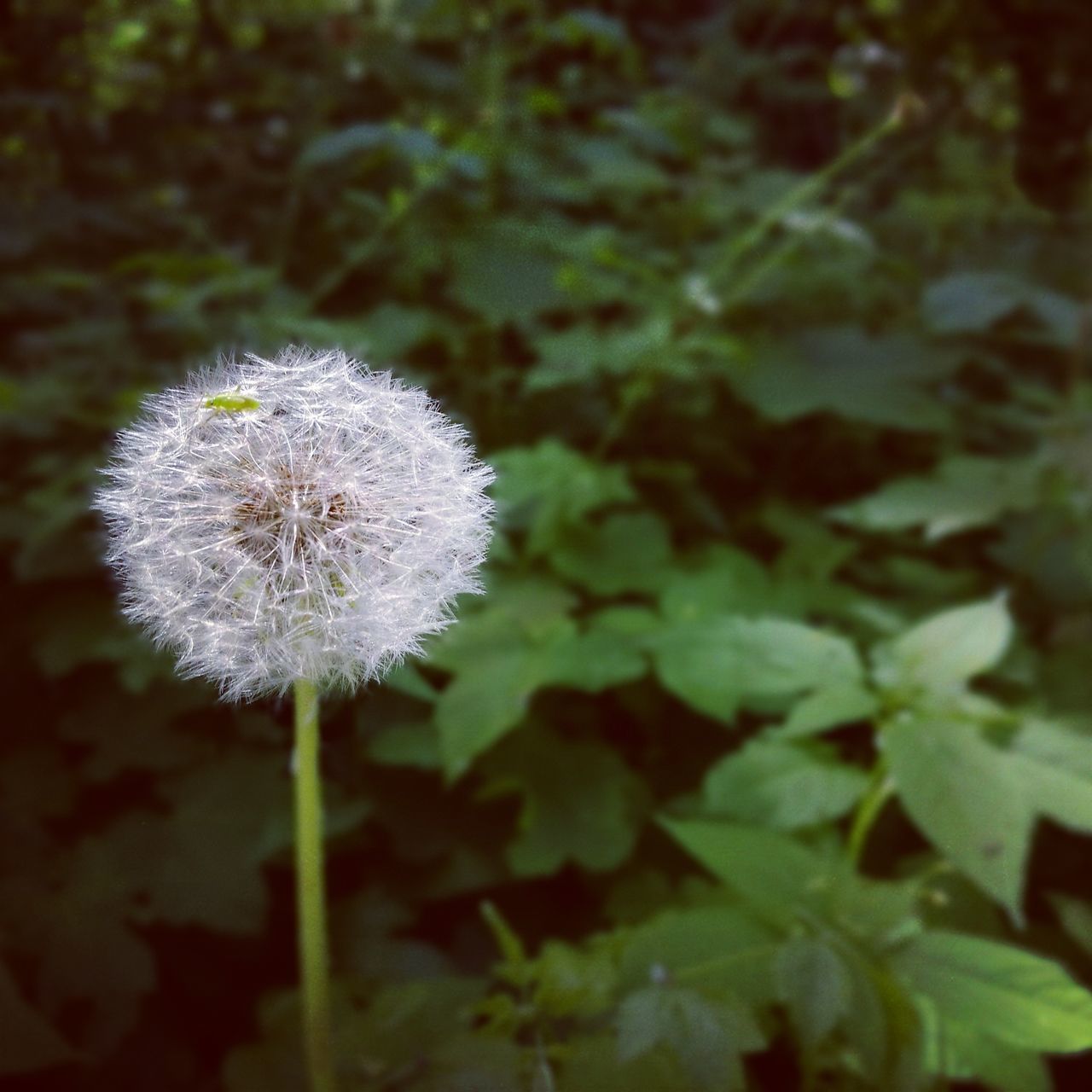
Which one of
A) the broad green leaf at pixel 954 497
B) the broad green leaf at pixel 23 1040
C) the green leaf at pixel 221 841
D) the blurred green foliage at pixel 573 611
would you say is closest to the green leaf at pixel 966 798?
the blurred green foliage at pixel 573 611

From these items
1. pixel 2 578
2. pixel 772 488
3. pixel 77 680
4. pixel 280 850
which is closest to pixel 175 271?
pixel 2 578

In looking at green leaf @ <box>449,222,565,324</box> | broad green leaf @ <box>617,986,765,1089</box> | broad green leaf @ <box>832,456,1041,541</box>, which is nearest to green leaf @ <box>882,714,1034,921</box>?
broad green leaf @ <box>617,986,765,1089</box>

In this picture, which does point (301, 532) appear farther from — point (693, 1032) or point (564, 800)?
point (564, 800)

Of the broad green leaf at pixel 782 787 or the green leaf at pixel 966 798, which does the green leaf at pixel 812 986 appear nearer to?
the green leaf at pixel 966 798

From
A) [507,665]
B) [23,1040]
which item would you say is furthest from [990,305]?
[23,1040]

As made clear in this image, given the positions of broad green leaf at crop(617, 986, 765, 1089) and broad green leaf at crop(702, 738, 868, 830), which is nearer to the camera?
broad green leaf at crop(617, 986, 765, 1089)

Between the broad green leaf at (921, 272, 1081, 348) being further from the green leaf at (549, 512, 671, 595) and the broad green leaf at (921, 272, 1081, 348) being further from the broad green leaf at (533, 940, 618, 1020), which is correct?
the broad green leaf at (533, 940, 618, 1020)

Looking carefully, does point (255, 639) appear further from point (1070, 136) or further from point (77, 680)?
point (1070, 136)
